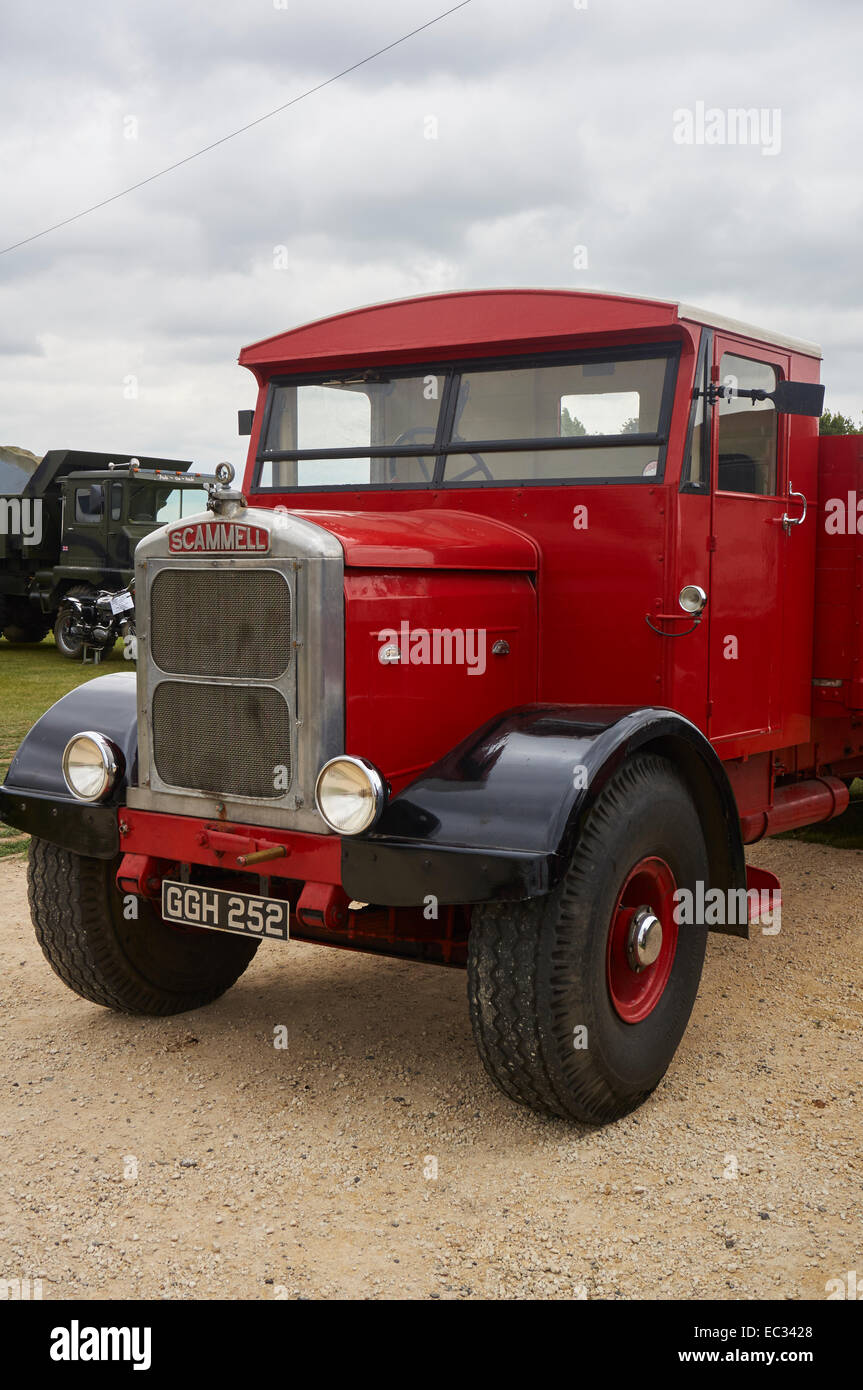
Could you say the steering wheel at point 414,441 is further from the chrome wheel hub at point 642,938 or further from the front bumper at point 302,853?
the chrome wheel hub at point 642,938

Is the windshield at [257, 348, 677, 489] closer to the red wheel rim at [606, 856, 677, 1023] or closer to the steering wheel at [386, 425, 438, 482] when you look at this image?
the steering wheel at [386, 425, 438, 482]

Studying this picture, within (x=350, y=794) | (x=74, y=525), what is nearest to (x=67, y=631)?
(x=74, y=525)

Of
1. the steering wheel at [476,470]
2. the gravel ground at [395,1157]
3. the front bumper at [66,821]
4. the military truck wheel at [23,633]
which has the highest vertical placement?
the steering wheel at [476,470]

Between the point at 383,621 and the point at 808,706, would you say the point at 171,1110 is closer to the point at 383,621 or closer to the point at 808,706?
the point at 383,621

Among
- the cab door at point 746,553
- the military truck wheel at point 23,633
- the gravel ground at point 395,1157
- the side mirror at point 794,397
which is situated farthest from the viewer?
the military truck wheel at point 23,633

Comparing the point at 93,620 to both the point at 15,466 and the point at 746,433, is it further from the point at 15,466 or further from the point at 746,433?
the point at 15,466

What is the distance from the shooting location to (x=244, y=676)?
3.74m

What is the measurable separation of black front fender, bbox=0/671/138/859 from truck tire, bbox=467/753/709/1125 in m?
1.35

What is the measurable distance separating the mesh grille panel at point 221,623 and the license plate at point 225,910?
2.19 ft

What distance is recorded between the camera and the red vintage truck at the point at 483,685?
3.48 meters

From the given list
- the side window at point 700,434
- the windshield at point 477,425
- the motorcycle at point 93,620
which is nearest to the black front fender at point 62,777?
the windshield at point 477,425

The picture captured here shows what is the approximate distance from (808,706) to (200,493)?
14.5 m

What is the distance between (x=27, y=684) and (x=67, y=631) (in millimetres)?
3447

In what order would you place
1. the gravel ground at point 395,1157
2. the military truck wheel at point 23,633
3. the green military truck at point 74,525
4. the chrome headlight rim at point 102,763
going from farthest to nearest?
the military truck wheel at point 23,633 < the green military truck at point 74,525 < the chrome headlight rim at point 102,763 < the gravel ground at point 395,1157
